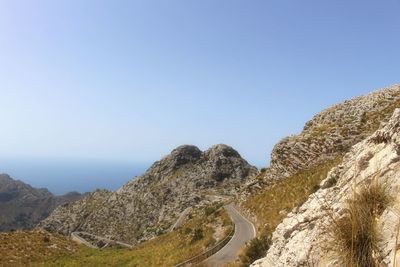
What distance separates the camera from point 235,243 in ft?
123

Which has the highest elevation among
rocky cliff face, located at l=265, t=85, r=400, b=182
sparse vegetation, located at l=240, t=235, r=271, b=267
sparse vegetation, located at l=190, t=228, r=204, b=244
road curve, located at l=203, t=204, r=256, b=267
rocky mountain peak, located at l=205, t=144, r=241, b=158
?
rocky mountain peak, located at l=205, t=144, r=241, b=158

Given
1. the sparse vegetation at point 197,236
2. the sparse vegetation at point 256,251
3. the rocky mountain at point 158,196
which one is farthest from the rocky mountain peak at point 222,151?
the sparse vegetation at point 256,251

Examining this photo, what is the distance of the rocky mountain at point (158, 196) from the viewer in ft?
310

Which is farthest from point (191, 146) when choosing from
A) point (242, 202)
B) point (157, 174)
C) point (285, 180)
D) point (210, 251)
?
point (210, 251)

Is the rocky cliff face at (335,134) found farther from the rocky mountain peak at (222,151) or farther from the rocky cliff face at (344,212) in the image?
the rocky mountain peak at (222,151)

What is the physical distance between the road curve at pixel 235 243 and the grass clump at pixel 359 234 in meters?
25.5

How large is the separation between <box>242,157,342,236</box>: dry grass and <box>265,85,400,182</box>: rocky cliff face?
276cm

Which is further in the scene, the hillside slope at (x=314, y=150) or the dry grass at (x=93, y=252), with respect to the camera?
the hillside slope at (x=314, y=150)

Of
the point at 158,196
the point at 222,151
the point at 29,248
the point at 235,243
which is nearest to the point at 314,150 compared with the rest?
the point at 235,243

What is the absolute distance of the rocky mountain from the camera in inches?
3718

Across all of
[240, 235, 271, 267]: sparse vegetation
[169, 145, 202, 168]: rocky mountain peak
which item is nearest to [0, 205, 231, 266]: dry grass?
[240, 235, 271, 267]: sparse vegetation

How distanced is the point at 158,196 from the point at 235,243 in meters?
68.3

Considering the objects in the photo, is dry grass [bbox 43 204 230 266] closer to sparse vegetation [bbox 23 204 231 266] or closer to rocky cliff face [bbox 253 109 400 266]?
sparse vegetation [bbox 23 204 231 266]

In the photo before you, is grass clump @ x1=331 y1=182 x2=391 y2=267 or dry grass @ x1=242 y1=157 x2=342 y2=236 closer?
grass clump @ x1=331 y1=182 x2=391 y2=267
